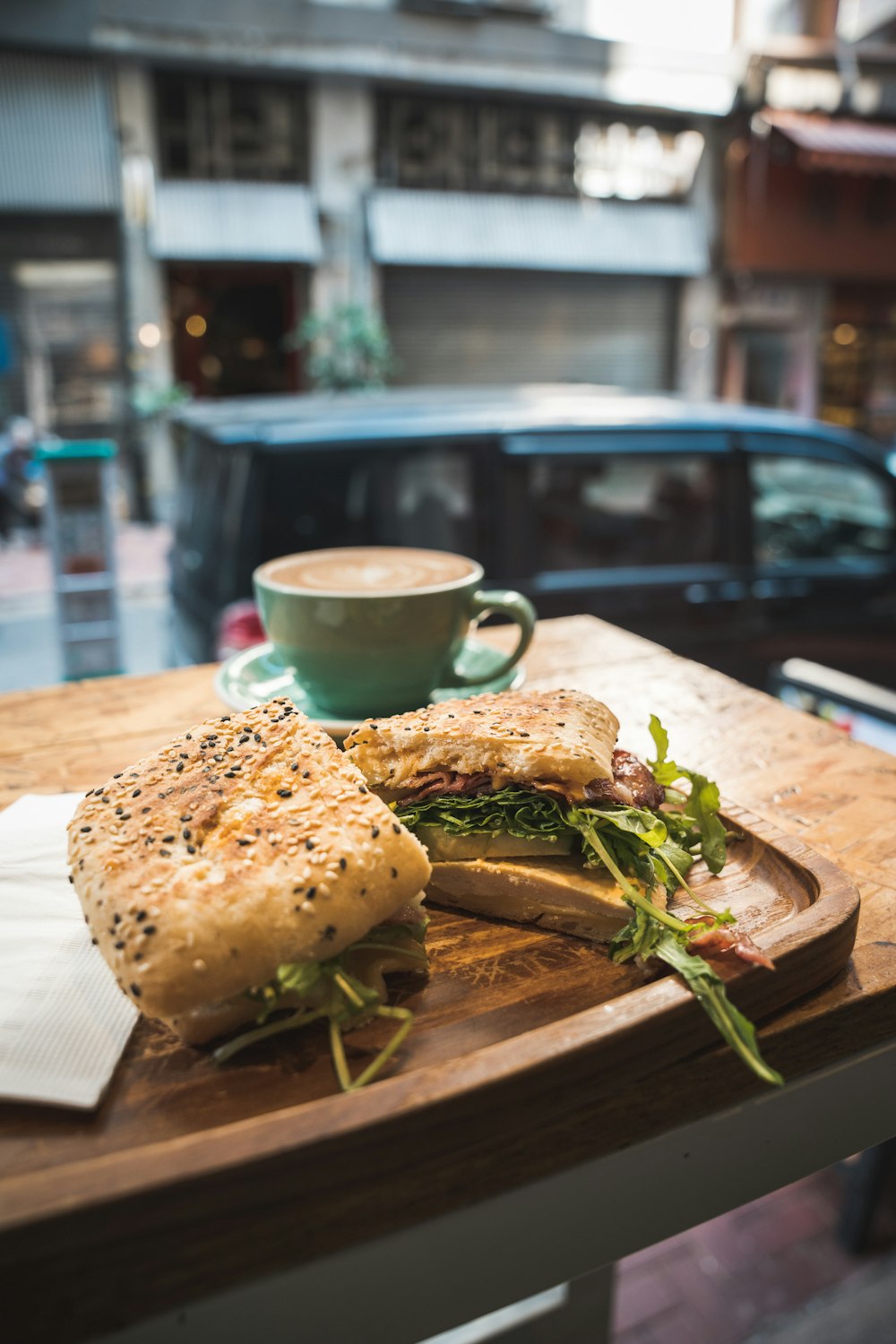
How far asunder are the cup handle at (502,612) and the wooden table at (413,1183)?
0.69m

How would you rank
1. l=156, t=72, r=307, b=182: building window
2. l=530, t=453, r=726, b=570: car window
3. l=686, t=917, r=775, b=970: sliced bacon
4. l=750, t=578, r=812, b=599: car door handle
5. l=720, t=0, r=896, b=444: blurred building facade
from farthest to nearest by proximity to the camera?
1. l=720, t=0, r=896, b=444: blurred building facade
2. l=156, t=72, r=307, b=182: building window
3. l=750, t=578, r=812, b=599: car door handle
4. l=530, t=453, r=726, b=570: car window
5. l=686, t=917, r=775, b=970: sliced bacon

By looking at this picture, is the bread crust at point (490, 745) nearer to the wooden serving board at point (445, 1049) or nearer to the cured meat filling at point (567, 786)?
the cured meat filling at point (567, 786)

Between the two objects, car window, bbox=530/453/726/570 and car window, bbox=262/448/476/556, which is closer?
car window, bbox=262/448/476/556

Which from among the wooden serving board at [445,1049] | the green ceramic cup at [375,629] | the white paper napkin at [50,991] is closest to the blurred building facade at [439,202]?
the green ceramic cup at [375,629]

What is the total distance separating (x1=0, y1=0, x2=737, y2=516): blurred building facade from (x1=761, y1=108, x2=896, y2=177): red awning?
123 centimetres

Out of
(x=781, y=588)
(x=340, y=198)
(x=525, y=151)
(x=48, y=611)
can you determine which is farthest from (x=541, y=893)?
(x=525, y=151)

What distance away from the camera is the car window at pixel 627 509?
429cm

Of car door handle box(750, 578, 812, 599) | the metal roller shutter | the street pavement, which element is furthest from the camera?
the metal roller shutter

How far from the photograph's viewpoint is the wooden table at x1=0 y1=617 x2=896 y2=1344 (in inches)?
30.5

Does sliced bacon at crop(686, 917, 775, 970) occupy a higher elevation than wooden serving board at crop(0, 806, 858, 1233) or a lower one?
higher

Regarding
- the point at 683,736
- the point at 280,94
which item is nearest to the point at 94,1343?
the point at 683,736

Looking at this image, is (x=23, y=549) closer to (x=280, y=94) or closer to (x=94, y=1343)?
(x=280, y=94)

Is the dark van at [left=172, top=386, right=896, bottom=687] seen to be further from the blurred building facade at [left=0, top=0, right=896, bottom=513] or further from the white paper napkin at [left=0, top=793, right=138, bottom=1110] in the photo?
the blurred building facade at [left=0, top=0, right=896, bottom=513]

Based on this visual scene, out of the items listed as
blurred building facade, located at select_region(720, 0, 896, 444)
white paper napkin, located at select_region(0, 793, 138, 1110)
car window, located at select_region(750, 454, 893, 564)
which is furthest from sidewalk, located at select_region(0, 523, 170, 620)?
blurred building facade, located at select_region(720, 0, 896, 444)
